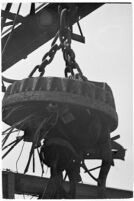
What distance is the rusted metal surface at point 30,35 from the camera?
8117mm

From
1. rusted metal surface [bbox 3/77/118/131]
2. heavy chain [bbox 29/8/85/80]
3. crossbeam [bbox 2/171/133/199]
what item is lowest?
crossbeam [bbox 2/171/133/199]

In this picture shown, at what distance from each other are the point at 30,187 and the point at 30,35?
8.21ft

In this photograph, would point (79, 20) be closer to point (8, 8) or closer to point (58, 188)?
point (8, 8)

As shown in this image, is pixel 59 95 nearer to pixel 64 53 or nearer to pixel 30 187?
pixel 64 53

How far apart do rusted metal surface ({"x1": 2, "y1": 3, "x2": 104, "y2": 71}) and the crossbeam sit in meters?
1.86

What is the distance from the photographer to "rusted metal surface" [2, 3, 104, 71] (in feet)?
26.6

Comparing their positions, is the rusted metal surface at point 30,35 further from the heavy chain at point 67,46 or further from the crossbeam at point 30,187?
the crossbeam at point 30,187

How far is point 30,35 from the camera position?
27.3ft

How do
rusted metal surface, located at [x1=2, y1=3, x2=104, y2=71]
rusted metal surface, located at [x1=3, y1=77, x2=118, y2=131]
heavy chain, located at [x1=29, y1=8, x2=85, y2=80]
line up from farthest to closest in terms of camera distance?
rusted metal surface, located at [x1=2, y1=3, x2=104, y2=71]
heavy chain, located at [x1=29, y1=8, x2=85, y2=80]
rusted metal surface, located at [x1=3, y1=77, x2=118, y2=131]

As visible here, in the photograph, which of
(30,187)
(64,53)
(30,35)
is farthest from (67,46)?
(30,187)

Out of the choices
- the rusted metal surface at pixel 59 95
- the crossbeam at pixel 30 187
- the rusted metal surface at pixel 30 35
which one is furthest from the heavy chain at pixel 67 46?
the crossbeam at pixel 30 187

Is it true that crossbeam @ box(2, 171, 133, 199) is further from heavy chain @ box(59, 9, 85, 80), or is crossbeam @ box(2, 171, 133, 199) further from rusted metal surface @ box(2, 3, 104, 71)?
heavy chain @ box(59, 9, 85, 80)

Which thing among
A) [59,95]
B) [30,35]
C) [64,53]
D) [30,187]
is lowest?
[30,187]

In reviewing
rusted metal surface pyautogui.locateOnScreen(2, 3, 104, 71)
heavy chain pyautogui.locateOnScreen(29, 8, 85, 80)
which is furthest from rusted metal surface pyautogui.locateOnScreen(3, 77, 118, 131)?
rusted metal surface pyautogui.locateOnScreen(2, 3, 104, 71)
